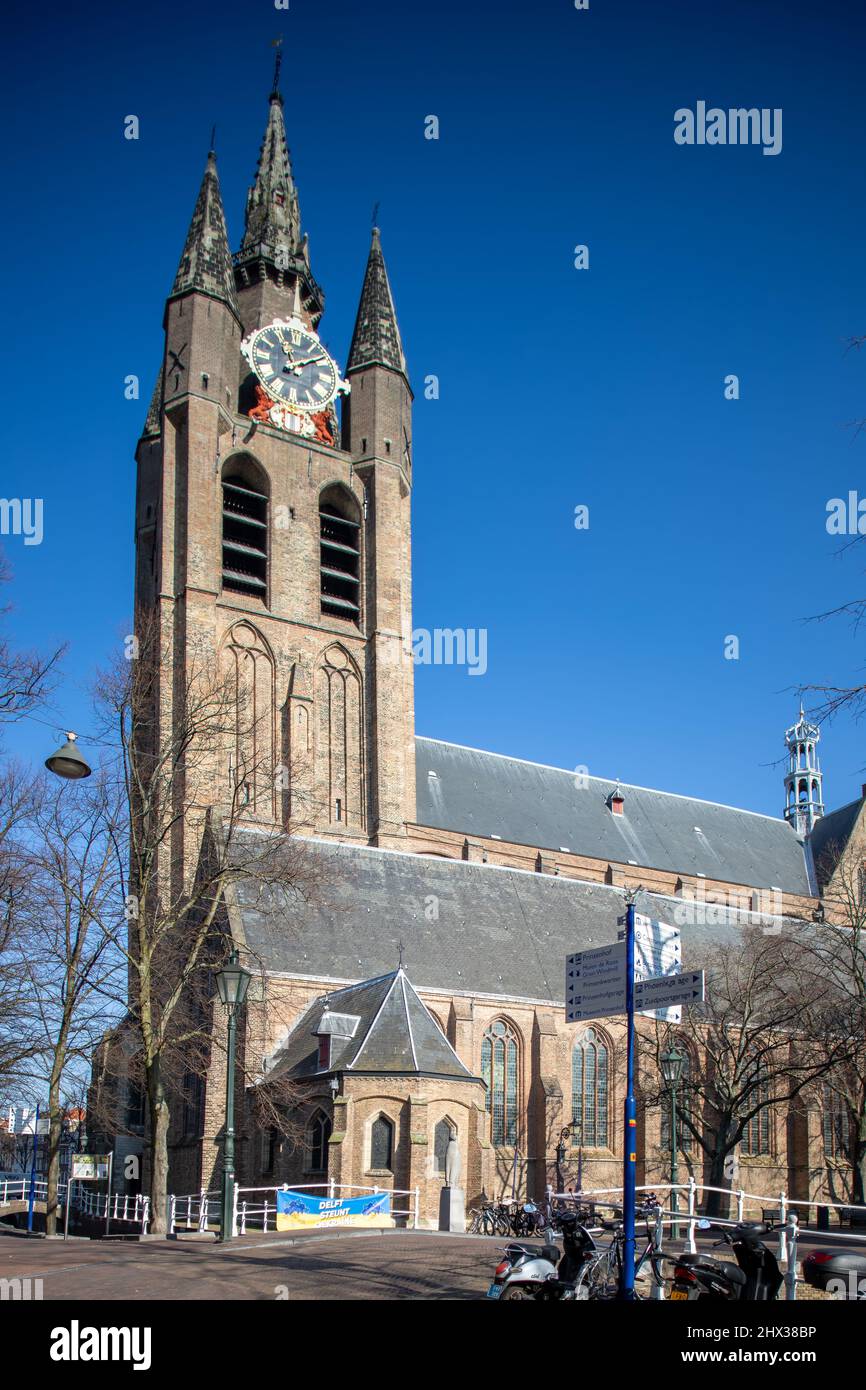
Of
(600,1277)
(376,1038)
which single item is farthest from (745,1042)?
(600,1277)

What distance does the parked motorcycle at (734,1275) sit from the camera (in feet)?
39.3

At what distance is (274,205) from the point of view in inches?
2256

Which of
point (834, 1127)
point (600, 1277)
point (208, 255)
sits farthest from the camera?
point (208, 255)

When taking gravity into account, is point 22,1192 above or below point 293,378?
below

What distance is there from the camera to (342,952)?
127ft

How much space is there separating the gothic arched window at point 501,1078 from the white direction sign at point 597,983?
24797 mm

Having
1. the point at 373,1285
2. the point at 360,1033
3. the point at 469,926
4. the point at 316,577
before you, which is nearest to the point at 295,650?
the point at 316,577

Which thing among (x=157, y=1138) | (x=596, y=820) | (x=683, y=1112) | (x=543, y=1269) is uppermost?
(x=596, y=820)

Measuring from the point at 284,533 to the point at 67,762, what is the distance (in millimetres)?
35420

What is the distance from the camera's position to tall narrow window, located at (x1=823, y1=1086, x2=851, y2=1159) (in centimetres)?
4559

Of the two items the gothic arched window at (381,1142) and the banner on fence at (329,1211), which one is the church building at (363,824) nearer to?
the gothic arched window at (381,1142)

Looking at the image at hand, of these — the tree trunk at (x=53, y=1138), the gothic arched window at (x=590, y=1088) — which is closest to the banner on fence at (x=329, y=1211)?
the tree trunk at (x=53, y=1138)

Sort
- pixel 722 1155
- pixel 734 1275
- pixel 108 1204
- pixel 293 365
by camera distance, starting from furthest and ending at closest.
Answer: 1. pixel 293 365
2. pixel 722 1155
3. pixel 108 1204
4. pixel 734 1275

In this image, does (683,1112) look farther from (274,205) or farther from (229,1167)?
(274,205)
